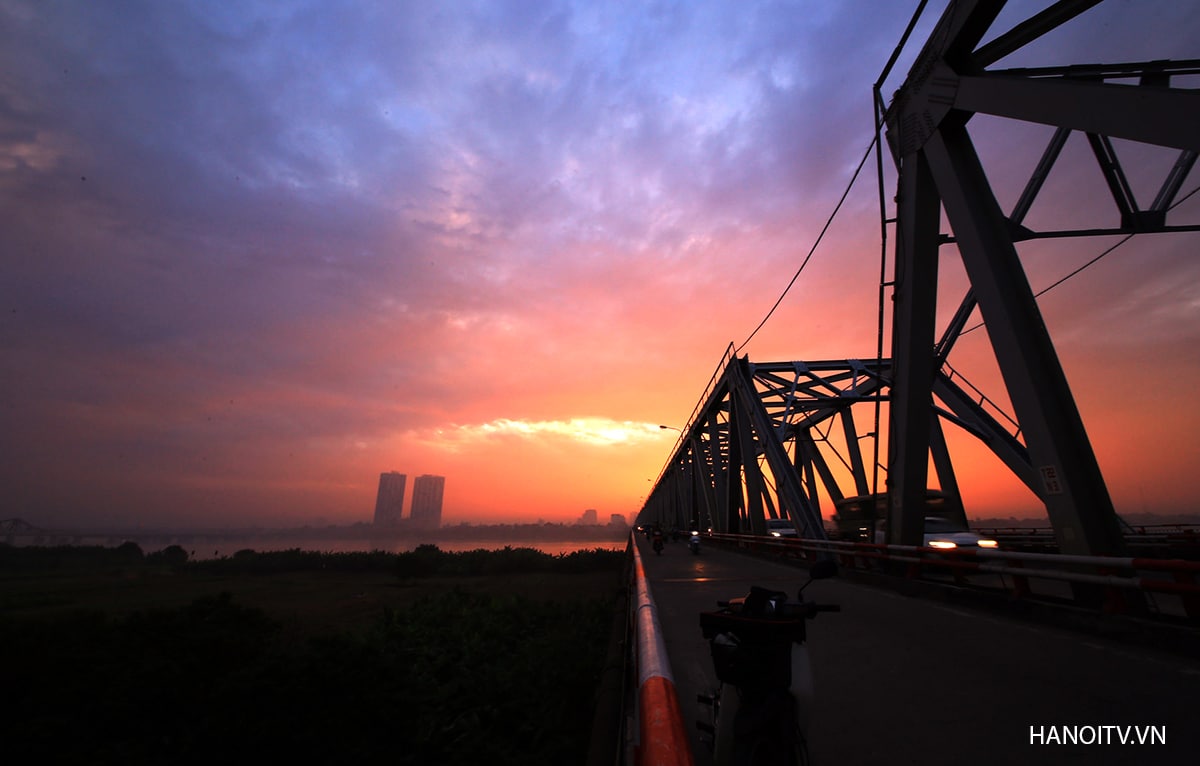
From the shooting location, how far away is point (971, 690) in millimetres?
3750

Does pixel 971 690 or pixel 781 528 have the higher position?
pixel 781 528

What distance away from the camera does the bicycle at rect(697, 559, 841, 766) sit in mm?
2289

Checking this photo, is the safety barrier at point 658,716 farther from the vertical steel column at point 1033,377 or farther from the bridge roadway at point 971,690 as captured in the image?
the vertical steel column at point 1033,377

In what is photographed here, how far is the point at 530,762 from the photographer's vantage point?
7.73 meters

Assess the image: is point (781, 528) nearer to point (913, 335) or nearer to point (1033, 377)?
point (913, 335)

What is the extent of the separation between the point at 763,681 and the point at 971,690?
265cm

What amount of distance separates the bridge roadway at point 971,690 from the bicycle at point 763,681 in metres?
0.74

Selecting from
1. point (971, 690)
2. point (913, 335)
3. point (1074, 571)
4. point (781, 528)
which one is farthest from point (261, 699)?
point (781, 528)

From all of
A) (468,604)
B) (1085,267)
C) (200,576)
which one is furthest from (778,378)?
(200,576)

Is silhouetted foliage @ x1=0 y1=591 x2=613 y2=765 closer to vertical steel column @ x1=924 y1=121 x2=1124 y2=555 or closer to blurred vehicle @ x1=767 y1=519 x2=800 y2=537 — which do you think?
vertical steel column @ x1=924 y1=121 x2=1124 y2=555

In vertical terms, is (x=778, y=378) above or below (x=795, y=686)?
above

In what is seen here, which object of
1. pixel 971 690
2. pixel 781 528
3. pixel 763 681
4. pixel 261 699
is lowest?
pixel 261 699

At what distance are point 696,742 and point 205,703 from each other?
10.5 meters

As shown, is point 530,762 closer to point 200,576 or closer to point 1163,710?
point 1163,710
